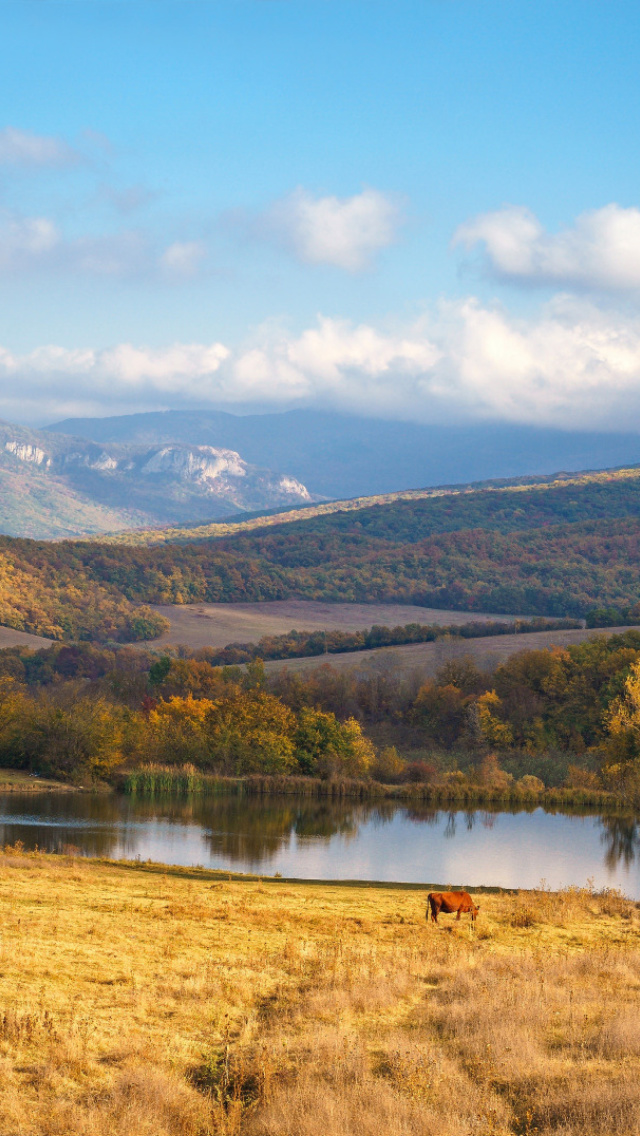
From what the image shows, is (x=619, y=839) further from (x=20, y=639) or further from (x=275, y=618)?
(x=275, y=618)

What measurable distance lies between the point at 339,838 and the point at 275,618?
11628cm

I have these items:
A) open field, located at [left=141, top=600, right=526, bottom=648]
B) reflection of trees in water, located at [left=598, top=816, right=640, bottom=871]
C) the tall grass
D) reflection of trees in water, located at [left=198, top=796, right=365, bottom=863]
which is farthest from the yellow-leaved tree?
open field, located at [left=141, top=600, right=526, bottom=648]

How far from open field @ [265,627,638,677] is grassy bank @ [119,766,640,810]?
30923mm

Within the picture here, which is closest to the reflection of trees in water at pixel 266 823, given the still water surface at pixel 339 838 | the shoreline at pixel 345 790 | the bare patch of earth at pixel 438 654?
the still water surface at pixel 339 838

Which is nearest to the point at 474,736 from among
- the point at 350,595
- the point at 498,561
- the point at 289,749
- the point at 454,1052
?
the point at 289,749

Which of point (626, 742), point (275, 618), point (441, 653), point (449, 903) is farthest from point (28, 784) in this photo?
point (275, 618)

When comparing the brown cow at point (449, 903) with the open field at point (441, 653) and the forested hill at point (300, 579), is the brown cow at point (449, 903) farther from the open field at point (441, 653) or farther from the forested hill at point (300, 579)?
the forested hill at point (300, 579)

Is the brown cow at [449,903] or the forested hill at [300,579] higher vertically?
the forested hill at [300,579]

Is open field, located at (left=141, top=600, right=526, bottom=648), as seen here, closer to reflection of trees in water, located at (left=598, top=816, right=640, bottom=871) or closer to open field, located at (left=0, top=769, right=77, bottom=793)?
open field, located at (left=0, top=769, right=77, bottom=793)

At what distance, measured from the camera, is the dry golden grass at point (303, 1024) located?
10609mm

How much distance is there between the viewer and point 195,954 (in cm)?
1742

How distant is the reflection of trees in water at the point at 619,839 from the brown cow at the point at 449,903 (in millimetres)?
17267

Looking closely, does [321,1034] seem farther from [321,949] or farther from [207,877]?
[207,877]

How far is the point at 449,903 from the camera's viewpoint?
22.7m
